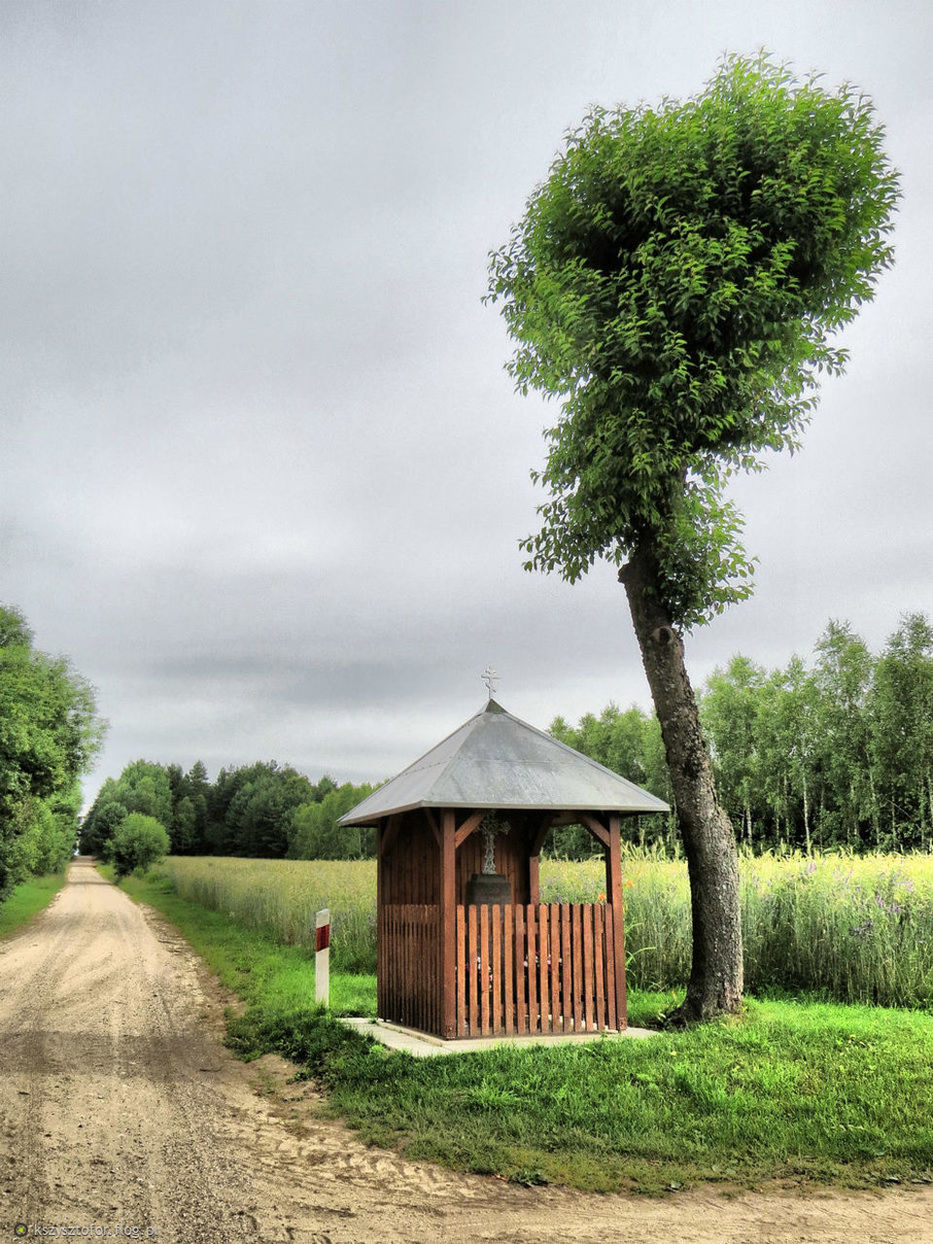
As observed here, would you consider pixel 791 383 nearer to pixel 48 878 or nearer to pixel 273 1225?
pixel 273 1225

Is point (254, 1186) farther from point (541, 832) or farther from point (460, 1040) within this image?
point (541, 832)

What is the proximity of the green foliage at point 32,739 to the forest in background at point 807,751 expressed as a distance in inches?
504

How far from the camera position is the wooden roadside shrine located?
9.49m

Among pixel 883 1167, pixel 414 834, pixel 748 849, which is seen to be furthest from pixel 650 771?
pixel 883 1167

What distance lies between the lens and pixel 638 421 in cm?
1009

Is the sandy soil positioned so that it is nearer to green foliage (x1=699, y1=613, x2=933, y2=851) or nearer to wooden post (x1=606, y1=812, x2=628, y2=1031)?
wooden post (x1=606, y1=812, x2=628, y2=1031)

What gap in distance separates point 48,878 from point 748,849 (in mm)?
52697

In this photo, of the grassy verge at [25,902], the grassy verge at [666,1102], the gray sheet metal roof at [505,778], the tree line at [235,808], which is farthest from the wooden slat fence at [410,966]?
the tree line at [235,808]

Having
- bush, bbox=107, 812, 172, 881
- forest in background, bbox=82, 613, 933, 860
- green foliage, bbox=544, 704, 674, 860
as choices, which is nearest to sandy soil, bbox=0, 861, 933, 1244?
forest in background, bbox=82, 613, 933, 860

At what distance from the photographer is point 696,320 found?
1021cm

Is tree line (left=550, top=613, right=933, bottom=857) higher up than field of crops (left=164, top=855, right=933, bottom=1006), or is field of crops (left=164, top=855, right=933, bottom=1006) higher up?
tree line (left=550, top=613, right=933, bottom=857)

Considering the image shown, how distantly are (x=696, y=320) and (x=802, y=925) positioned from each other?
7.74m

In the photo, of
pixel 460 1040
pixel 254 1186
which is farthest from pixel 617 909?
pixel 254 1186

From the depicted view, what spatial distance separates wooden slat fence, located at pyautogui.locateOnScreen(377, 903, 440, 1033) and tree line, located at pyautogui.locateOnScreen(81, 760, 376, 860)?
215 feet
